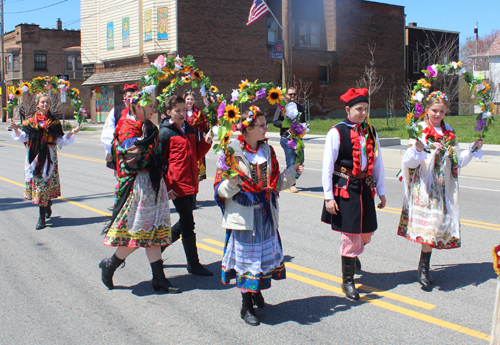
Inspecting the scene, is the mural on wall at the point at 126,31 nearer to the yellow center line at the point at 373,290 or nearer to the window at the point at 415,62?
the window at the point at 415,62

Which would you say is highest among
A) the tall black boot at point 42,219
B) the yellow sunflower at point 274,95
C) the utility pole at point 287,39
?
the utility pole at point 287,39

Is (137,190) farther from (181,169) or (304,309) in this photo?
(304,309)

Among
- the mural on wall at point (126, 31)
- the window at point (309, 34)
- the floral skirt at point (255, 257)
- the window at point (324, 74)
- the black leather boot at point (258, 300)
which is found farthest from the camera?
the window at point (324, 74)

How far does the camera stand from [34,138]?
7875 millimetres

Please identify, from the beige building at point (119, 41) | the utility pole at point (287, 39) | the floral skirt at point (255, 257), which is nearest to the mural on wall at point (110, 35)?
the beige building at point (119, 41)

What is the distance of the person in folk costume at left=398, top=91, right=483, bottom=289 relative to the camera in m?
4.99

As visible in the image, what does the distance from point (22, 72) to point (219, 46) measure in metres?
32.0

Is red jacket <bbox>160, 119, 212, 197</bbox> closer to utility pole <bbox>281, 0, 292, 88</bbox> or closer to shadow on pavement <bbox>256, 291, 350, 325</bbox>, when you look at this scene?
shadow on pavement <bbox>256, 291, 350, 325</bbox>

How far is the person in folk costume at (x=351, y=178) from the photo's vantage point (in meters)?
4.72

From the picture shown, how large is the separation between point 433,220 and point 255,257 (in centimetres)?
191

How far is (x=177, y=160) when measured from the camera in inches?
213

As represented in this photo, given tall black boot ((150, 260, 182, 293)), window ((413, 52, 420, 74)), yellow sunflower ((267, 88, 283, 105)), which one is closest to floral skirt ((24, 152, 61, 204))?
tall black boot ((150, 260, 182, 293))

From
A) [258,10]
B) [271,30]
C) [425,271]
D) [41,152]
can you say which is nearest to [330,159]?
[425,271]

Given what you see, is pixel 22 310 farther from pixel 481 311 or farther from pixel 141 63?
pixel 141 63
